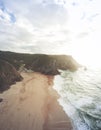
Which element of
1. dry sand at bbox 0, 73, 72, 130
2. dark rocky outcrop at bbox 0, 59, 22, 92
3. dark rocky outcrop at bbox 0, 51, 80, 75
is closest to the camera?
dry sand at bbox 0, 73, 72, 130

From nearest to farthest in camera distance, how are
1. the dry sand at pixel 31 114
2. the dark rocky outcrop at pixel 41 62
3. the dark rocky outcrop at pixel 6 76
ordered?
the dry sand at pixel 31 114 → the dark rocky outcrop at pixel 6 76 → the dark rocky outcrop at pixel 41 62

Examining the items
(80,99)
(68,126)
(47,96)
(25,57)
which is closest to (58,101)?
(47,96)

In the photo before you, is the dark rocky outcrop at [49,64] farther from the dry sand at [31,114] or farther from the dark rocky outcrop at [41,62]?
the dry sand at [31,114]

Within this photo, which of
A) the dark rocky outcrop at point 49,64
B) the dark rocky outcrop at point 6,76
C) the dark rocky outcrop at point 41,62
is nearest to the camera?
the dark rocky outcrop at point 6,76

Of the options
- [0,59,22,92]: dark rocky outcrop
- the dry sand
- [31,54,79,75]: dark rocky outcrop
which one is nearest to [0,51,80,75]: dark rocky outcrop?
[31,54,79,75]: dark rocky outcrop

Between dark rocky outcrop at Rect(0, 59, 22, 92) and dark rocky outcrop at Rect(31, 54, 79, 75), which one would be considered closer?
dark rocky outcrop at Rect(0, 59, 22, 92)

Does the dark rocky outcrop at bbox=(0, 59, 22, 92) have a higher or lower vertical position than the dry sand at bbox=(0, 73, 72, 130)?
higher

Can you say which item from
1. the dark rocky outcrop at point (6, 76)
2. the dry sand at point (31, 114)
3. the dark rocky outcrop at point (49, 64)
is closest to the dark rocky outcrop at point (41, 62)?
the dark rocky outcrop at point (49, 64)

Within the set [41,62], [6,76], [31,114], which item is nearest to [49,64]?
[41,62]

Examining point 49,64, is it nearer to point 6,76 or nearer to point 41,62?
point 41,62

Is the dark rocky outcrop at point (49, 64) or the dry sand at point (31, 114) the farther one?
the dark rocky outcrop at point (49, 64)

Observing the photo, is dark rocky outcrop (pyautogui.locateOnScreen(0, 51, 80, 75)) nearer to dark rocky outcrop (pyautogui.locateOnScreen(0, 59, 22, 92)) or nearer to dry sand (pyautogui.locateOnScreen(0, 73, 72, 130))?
dark rocky outcrop (pyautogui.locateOnScreen(0, 59, 22, 92))

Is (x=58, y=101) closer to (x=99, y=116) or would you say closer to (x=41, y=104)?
(x=41, y=104)
